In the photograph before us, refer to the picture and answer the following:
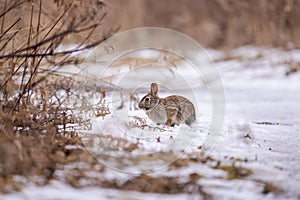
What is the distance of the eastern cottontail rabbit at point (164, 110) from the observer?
14.0 ft

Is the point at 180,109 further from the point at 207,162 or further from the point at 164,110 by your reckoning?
the point at 207,162

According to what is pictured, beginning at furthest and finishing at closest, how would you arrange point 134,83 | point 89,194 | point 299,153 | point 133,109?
point 134,83, point 133,109, point 299,153, point 89,194

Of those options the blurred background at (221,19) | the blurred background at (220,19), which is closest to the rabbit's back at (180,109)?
the blurred background at (220,19)

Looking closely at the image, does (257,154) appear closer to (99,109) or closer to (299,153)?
(299,153)

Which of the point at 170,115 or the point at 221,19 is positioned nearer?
the point at 170,115

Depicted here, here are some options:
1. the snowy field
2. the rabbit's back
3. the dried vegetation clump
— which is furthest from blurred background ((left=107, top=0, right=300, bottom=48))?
the snowy field

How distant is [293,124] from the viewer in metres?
5.05

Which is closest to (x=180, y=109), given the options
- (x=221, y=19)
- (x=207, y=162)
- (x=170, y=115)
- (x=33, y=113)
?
(x=170, y=115)

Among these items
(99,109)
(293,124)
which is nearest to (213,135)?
(99,109)

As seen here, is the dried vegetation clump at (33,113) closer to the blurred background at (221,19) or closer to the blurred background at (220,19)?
the blurred background at (220,19)

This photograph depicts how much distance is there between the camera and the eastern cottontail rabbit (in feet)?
14.0

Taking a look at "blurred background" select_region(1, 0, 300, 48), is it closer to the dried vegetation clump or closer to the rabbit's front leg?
the dried vegetation clump

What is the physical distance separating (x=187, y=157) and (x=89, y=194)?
0.86 meters

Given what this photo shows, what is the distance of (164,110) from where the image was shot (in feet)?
14.0
